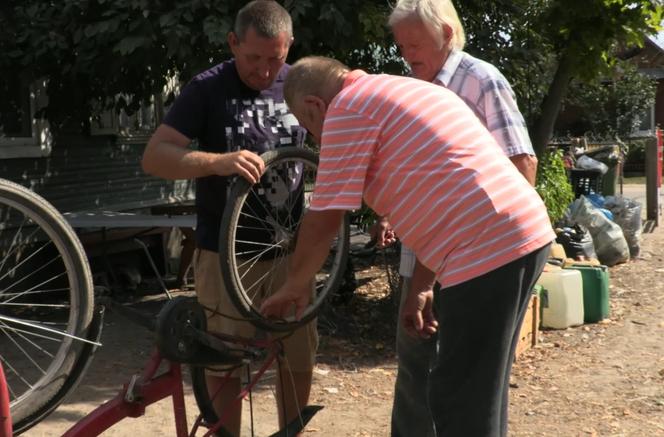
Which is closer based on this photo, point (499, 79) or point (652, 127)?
point (499, 79)

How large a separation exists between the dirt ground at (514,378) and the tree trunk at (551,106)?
5.32 feet

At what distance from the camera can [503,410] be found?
9.65 ft

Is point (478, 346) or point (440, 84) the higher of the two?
point (440, 84)

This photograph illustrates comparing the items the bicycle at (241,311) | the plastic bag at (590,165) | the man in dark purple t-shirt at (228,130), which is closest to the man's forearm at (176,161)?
the man in dark purple t-shirt at (228,130)

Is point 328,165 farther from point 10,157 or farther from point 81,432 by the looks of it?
point 10,157

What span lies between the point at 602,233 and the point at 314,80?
851 centimetres

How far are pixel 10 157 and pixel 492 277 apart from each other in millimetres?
7347

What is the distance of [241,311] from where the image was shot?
3.16 meters

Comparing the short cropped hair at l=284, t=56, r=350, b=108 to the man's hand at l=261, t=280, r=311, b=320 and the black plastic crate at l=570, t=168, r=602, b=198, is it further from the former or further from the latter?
the black plastic crate at l=570, t=168, r=602, b=198

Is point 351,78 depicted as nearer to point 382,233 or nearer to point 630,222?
point 382,233

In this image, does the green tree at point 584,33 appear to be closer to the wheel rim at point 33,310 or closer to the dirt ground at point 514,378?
the dirt ground at point 514,378

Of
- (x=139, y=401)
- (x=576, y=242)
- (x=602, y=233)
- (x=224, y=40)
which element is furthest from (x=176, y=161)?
(x=602, y=233)

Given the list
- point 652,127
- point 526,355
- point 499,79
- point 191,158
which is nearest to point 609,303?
point 526,355

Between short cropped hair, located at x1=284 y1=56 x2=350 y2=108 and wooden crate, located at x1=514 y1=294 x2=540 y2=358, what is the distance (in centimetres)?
442
